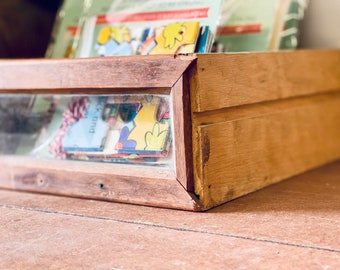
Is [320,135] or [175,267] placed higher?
[320,135]

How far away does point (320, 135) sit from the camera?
1.14 meters

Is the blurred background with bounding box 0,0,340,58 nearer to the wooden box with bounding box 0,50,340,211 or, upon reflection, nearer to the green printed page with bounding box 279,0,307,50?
the green printed page with bounding box 279,0,307,50

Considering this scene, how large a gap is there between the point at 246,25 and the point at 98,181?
467 mm

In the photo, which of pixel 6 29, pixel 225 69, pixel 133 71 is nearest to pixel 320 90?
pixel 225 69

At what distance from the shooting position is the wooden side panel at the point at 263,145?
2.71 ft

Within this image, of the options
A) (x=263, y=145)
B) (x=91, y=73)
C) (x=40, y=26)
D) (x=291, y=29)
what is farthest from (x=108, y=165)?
(x=40, y=26)

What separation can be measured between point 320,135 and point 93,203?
496mm

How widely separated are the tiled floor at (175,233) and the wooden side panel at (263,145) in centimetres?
3

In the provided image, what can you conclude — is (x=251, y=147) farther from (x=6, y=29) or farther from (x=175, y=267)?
(x=6, y=29)

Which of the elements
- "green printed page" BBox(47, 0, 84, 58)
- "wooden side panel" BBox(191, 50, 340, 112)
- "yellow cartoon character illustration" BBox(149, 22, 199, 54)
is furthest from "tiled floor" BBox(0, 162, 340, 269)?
"green printed page" BBox(47, 0, 84, 58)

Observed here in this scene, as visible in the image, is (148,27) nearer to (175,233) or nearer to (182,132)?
(182,132)

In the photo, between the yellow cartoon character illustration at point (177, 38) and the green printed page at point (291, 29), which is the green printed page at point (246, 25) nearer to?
the green printed page at point (291, 29)

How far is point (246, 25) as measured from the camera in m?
1.15

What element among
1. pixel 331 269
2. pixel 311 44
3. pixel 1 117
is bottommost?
pixel 331 269
